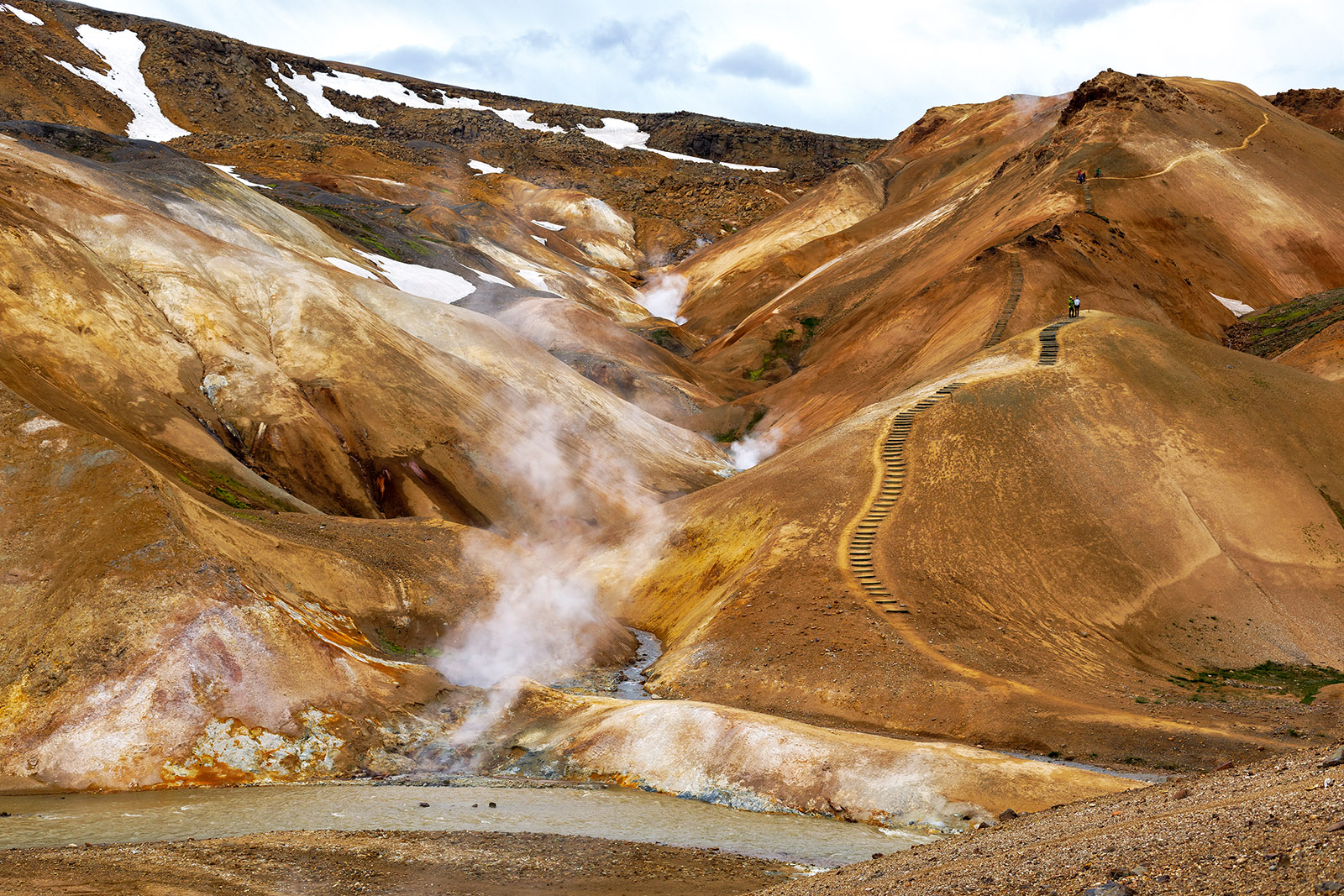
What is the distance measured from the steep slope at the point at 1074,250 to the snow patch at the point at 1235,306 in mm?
341

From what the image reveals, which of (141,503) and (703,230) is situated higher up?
(703,230)

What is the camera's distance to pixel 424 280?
77.3m

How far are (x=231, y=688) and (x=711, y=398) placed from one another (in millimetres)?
55921

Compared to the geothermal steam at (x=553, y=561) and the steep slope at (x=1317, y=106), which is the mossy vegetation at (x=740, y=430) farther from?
the steep slope at (x=1317, y=106)

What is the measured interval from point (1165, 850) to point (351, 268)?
64293mm

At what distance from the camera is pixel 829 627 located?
110 ft

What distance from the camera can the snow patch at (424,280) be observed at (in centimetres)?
7469

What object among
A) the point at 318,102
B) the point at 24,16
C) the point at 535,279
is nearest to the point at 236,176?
the point at 535,279

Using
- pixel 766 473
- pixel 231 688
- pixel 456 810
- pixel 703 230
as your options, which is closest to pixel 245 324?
pixel 766 473

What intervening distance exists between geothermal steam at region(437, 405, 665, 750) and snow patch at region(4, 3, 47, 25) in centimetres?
12563

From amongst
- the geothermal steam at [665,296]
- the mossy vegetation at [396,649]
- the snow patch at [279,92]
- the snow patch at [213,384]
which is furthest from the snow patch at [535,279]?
the snow patch at [279,92]

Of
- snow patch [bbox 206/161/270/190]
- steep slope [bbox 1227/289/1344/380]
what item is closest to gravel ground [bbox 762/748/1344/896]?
steep slope [bbox 1227/289/1344/380]

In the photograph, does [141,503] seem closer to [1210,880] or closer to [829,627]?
[829,627]

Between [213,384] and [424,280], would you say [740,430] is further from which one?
[213,384]
